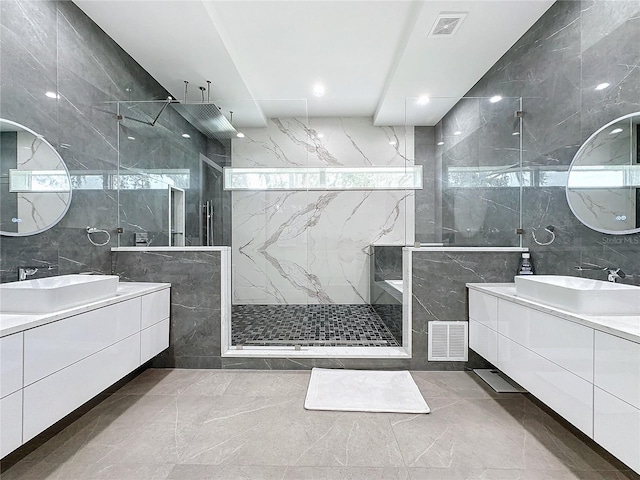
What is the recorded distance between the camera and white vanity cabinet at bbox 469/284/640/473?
4.17 feet

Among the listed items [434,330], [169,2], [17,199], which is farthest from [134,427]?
[169,2]

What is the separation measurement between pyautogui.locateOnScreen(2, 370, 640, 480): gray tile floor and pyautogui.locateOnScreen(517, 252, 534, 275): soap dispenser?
937 millimetres

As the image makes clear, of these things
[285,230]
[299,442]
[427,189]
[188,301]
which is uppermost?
[427,189]

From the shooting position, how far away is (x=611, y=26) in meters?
1.92

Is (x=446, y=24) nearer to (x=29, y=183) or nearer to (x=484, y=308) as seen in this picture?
(x=484, y=308)

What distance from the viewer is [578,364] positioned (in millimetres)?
1522

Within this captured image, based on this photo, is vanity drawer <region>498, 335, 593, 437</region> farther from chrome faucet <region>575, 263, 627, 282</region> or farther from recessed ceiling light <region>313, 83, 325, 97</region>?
recessed ceiling light <region>313, 83, 325, 97</region>

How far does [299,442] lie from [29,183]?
2265 millimetres

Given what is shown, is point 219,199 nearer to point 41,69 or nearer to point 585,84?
point 41,69

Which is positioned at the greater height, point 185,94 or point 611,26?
point 185,94

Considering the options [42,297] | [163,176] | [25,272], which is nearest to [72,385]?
[42,297]

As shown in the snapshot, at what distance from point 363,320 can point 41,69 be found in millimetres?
3530

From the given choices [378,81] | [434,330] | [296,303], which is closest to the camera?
[434,330]

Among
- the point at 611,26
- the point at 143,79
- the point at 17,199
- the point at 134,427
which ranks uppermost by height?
the point at 143,79
